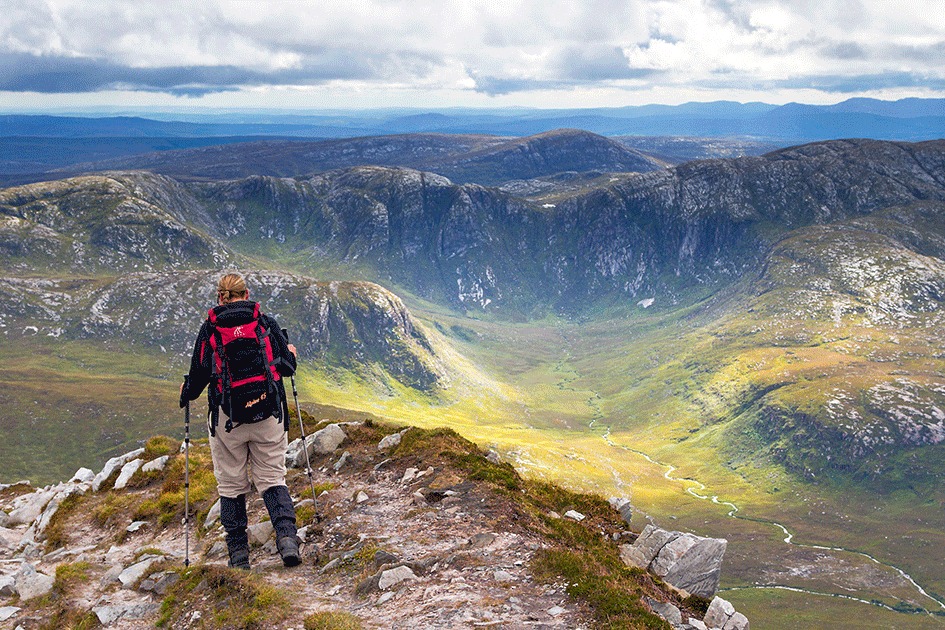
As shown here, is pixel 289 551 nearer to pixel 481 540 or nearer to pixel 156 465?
pixel 481 540

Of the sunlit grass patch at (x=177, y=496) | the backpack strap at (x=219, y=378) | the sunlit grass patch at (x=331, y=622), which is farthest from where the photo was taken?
the sunlit grass patch at (x=177, y=496)

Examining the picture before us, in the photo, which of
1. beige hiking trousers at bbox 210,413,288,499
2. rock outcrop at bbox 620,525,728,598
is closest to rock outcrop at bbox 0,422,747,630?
rock outcrop at bbox 620,525,728,598

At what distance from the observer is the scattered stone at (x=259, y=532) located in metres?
17.7

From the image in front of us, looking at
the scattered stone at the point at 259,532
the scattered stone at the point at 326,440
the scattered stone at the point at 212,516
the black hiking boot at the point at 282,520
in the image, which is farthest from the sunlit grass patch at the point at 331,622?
the scattered stone at the point at 326,440

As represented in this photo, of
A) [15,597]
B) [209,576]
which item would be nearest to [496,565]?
[209,576]

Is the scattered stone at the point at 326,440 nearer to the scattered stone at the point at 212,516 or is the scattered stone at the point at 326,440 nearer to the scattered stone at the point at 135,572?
the scattered stone at the point at 212,516

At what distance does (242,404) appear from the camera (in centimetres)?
1498

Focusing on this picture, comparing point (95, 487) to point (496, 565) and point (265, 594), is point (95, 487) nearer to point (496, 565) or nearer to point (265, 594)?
point (265, 594)

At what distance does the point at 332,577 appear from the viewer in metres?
15.3

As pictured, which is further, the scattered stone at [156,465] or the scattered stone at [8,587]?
the scattered stone at [156,465]

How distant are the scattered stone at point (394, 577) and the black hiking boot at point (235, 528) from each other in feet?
12.8

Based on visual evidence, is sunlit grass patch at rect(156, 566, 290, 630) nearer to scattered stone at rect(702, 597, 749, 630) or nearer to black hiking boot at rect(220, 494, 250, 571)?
black hiking boot at rect(220, 494, 250, 571)

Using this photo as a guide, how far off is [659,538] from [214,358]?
14.8 meters

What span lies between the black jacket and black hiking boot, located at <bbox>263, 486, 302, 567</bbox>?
7.34ft
